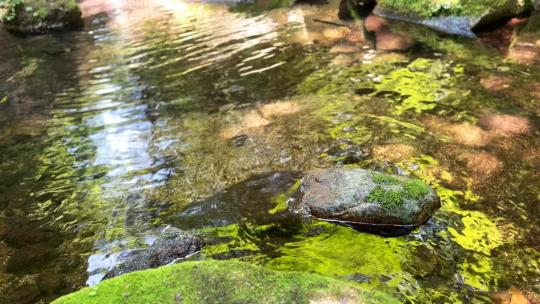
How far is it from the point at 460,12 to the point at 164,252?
33.8ft

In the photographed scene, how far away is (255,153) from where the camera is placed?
7.19m

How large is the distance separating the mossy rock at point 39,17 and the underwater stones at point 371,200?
15026 millimetres

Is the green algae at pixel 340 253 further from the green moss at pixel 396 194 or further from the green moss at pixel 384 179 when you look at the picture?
the green moss at pixel 384 179

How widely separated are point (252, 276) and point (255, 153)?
12.7 feet

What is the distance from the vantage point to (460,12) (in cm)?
1226

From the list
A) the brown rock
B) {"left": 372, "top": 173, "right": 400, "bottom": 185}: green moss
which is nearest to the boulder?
the brown rock

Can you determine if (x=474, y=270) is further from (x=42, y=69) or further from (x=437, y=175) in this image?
(x=42, y=69)

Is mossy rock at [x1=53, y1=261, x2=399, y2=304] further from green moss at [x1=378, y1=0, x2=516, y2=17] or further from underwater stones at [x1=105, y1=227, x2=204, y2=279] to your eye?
green moss at [x1=378, y1=0, x2=516, y2=17]

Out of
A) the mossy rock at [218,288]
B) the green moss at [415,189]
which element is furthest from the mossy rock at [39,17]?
the mossy rock at [218,288]

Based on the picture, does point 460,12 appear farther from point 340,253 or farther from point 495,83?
point 340,253

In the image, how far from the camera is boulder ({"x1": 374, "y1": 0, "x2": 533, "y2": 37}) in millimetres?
11875

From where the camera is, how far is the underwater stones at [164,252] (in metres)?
4.97

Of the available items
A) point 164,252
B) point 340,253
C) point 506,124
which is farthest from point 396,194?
point 506,124

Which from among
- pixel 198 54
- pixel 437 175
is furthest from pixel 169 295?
pixel 198 54
